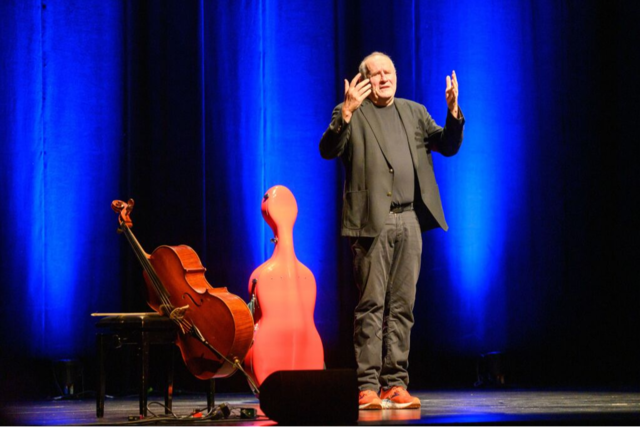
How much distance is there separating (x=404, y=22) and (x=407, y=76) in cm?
33

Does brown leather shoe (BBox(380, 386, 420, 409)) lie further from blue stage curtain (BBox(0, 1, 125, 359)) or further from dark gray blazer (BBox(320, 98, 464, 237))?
blue stage curtain (BBox(0, 1, 125, 359))

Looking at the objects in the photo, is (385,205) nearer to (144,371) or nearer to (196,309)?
(196,309)

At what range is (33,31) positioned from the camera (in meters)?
4.69

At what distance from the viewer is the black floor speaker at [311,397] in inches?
97.5

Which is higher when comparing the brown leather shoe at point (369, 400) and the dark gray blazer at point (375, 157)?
the dark gray blazer at point (375, 157)

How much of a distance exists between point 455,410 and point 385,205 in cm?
84

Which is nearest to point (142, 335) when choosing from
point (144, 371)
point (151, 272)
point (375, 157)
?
point (144, 371)

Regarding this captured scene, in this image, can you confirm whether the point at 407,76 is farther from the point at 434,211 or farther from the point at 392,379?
the point at 392,379

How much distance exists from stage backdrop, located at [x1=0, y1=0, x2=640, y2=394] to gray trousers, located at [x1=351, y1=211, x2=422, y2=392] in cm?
139

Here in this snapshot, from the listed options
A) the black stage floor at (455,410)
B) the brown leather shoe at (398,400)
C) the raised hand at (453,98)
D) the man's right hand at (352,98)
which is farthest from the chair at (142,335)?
the raised hand at (453,98)

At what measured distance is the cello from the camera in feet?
10.3

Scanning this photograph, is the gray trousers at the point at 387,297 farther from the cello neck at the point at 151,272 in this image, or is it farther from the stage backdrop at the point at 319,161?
the stage backdrop at the point at 319,161

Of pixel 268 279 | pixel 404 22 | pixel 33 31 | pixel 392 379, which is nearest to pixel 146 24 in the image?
pixel 33 31

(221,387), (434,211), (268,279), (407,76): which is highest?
(407,76)
